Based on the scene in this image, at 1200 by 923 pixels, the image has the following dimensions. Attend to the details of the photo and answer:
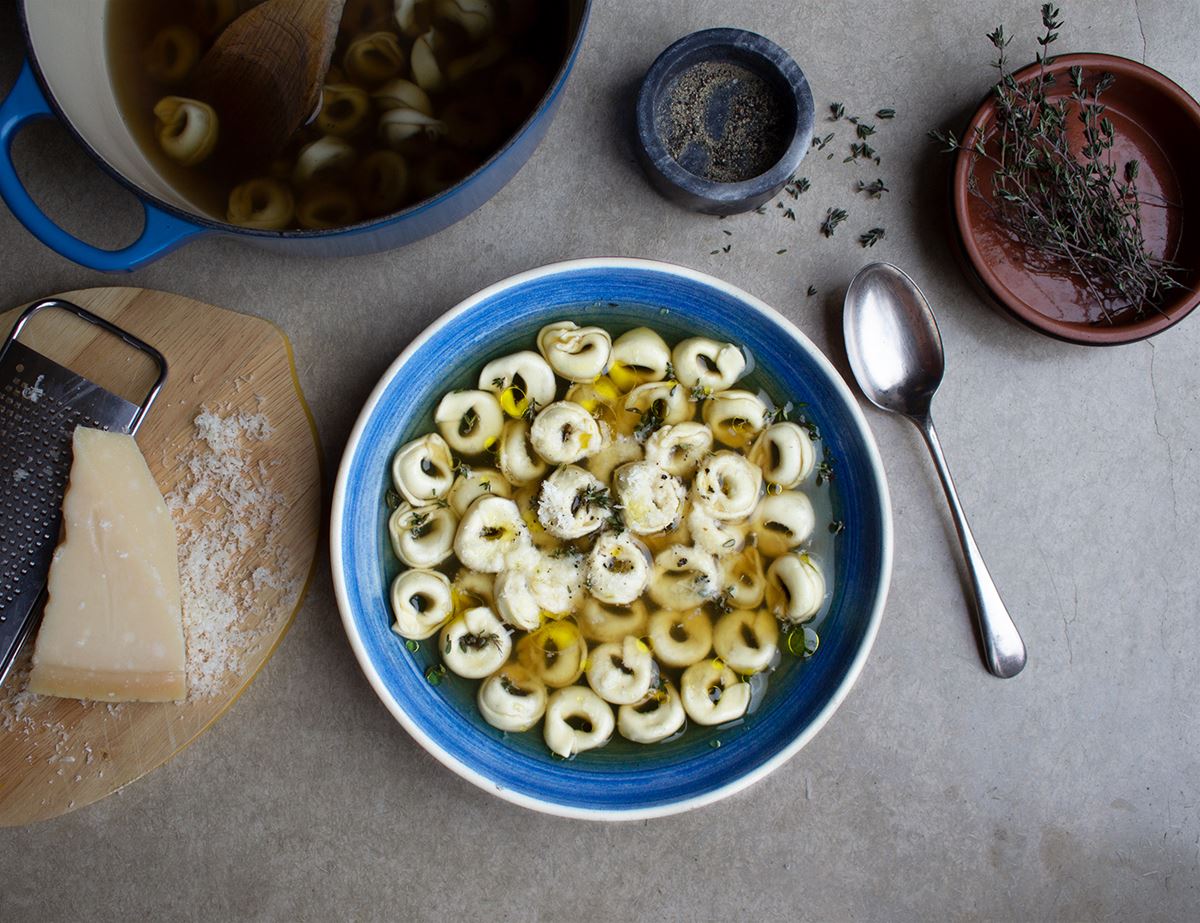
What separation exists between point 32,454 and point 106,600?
22 cm

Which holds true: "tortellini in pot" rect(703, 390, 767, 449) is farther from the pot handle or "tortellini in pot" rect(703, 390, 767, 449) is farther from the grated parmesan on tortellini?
the pot handle

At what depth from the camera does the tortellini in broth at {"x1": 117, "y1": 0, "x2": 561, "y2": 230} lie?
108 cm

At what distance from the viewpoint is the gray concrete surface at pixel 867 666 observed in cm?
120

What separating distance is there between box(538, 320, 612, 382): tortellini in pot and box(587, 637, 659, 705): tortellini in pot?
35 cm

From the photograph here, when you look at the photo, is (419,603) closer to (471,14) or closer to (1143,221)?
(471,14)

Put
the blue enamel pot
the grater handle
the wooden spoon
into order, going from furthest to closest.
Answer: the grater handle, the wooden spoon, the blue enamel pot

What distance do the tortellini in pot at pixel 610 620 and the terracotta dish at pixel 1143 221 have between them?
0.64 metres

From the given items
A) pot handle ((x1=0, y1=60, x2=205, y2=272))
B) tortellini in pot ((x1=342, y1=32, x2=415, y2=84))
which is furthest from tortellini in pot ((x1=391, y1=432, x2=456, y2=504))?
tortellini in pot ((x1=342, y1=32, x2=415, y2=84))

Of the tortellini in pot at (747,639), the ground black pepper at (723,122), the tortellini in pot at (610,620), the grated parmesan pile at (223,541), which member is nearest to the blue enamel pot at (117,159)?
the ground black pepper at (723,122)

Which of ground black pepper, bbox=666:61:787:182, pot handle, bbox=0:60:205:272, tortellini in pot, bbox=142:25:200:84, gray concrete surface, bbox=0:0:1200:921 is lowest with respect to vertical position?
gray concrete surface, bbox=0:0:1200:921

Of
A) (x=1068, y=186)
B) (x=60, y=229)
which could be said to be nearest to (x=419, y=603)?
(x=60, y=229)

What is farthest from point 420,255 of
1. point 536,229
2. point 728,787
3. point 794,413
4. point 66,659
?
point 728,787

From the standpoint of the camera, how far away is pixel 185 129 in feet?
3.53

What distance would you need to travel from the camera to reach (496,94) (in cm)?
110
